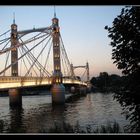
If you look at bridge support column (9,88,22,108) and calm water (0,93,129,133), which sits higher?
bridge support column (9,88,22,108)

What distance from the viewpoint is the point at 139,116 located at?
789 cm

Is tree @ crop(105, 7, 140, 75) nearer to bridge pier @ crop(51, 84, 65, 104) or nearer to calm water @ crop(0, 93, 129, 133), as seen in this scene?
calm water @ crop(0, 93, 129, 133)

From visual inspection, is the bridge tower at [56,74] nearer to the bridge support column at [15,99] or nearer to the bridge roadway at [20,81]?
the bridge roadway at [20,81]

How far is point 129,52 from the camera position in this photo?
7.75 metres

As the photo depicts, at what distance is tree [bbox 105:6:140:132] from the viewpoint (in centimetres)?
770

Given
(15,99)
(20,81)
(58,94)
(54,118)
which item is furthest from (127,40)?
(15,99)

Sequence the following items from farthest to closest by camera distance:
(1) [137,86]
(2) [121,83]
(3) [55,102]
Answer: (3) [55,102] → (2) [121,83] → (1) [137,86]

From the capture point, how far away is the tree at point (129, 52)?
7703 mm

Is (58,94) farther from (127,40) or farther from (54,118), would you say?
(127,40)

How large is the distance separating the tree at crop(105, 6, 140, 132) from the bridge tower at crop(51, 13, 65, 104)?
52.8 m

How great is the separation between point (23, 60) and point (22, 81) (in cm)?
2150

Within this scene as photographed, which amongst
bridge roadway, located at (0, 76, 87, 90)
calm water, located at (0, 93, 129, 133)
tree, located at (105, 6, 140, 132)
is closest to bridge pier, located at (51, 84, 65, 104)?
bridge roadway, located at (0, 76, 87, 90)
